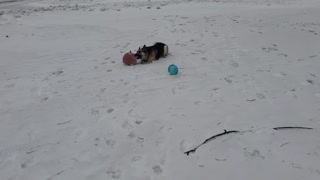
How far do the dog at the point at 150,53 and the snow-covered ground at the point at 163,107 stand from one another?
19 cm

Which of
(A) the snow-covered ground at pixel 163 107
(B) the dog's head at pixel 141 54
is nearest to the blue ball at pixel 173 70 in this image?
(A) the snow-covered ground at pixel 163 107

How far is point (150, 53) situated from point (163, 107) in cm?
235

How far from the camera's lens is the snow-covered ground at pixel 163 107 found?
10.8ft

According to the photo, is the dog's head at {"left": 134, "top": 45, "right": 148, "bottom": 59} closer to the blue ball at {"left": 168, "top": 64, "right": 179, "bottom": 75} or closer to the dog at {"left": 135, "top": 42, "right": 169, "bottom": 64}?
the dog at {"left": 135, "top": 42, "right": 169, "bottom": 64}

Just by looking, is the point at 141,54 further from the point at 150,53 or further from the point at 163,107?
the point at 163,107

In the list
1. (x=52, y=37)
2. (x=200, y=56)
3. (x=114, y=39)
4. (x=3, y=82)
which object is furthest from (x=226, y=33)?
(x=3, y=82)

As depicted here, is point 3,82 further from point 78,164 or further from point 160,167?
point 160,167

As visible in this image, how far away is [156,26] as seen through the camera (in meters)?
10.3

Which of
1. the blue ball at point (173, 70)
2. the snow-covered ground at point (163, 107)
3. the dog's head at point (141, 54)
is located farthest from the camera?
the dog's head at point (141, 54)

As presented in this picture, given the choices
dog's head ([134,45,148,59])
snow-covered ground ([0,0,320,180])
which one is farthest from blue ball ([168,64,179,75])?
dog's head ([134,45,148,59])

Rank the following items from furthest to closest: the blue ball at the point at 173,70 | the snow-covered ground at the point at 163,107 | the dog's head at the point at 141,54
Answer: the dog's head at the point at 141,54, the blue ball at the point at 173,70, the snow-covered ground at the point at 163,107

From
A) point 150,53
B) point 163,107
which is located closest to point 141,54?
point 150,53

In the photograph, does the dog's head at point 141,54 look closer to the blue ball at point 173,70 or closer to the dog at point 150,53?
the dog at point 150,53

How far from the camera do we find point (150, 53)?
6582 mm
